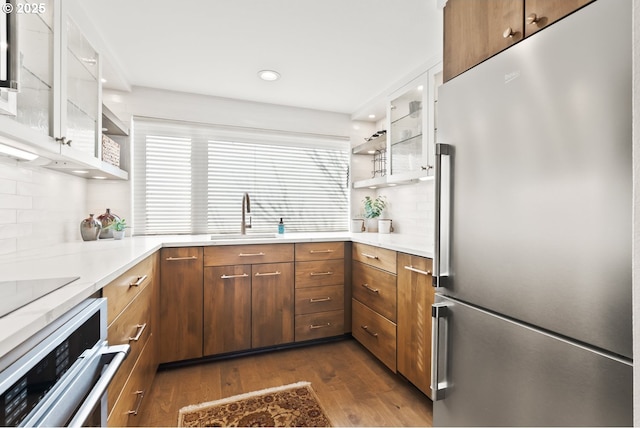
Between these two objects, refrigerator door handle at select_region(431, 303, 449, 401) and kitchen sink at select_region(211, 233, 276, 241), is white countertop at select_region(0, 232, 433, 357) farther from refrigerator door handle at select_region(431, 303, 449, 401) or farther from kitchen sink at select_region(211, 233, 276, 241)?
kitchen sink at select_region(211, 233, 276, 241)

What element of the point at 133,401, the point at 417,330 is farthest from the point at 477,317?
the point at 133,401

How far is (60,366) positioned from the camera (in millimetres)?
720

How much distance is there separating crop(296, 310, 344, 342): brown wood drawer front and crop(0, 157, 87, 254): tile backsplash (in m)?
1.84

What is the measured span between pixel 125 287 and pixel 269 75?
73.2 inches

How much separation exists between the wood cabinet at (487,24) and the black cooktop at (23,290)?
173cm

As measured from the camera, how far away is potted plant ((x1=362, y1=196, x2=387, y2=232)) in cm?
319

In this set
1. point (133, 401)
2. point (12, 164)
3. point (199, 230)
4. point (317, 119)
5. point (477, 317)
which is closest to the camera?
point (477, 317)

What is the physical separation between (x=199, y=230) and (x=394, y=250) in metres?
1.88

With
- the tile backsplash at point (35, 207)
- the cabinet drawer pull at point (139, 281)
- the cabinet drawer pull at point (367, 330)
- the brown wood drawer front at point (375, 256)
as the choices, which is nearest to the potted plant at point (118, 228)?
the tile backsplash at point (35, 207)

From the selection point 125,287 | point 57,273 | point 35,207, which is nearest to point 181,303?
point 125,287

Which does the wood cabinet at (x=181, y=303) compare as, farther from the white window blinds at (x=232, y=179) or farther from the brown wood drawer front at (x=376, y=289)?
the brown wood drawer front at (x=376, y=289)

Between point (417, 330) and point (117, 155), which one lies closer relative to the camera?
point (417, 330)

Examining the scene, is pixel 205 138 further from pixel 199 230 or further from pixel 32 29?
pixel 32 29

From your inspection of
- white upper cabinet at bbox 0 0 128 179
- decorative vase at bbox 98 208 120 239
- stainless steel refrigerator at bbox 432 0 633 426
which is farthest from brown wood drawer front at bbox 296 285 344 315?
white upper cabinet at bbox 0 0 128 179
